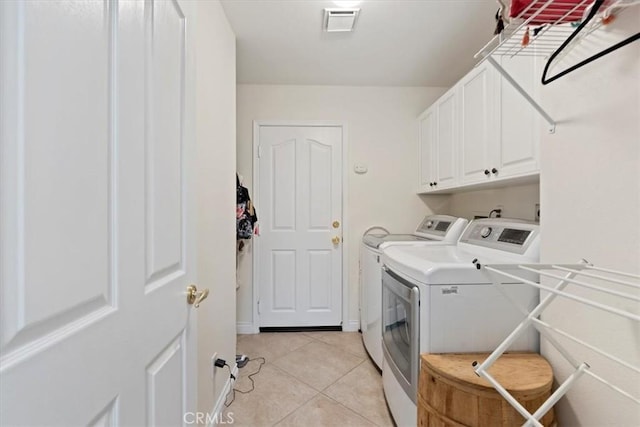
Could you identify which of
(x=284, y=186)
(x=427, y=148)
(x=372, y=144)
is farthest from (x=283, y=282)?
(x=427, y=148)

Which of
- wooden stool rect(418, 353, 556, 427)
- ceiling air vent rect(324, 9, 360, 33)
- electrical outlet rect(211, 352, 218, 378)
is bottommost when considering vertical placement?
electrical outlet rect(211, 352, 218, 378)

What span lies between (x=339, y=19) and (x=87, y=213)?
1.87 metres

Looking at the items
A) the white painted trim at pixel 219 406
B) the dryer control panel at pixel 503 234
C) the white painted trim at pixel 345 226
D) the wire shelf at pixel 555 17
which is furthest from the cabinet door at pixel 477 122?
the white painted trim at pixel 219 406

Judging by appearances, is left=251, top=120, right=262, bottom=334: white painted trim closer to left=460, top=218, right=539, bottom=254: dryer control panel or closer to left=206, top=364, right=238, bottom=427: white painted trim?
left=206, top=364, right=238, bottom=427: white painted trim

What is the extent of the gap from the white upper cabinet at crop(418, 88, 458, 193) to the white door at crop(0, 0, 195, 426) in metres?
1.96

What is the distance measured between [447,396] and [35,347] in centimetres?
123

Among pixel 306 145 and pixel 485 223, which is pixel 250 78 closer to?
pixel 306 145

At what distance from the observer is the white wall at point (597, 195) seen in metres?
0.80

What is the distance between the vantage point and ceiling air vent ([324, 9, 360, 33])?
1741 millimetres

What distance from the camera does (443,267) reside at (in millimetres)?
1266

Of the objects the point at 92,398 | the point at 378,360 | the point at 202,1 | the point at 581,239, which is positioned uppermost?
the point at 202,1

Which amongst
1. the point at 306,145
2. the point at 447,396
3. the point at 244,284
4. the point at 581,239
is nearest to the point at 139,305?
the point at 447,396

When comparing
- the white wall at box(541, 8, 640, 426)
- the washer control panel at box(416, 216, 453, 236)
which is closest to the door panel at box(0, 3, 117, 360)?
the white wall at box(541, 8, 640, 426)

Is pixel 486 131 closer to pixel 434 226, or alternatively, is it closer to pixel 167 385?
pixel 434 226
